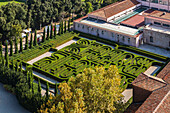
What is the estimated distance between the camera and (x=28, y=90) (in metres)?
50.4

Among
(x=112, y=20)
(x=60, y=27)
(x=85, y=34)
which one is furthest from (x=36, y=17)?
(x=112, y=20)

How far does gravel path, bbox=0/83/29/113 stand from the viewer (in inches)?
1980

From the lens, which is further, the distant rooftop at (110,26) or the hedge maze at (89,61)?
the distant rooftop at (110,26)

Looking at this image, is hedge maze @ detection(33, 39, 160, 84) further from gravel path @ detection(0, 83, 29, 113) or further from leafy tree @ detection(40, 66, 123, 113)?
leafy tree @ detection(40, 66, 123, 113)

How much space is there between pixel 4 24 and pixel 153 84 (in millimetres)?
46235

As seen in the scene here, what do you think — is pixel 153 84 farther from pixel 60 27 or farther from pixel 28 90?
pixel 60 27

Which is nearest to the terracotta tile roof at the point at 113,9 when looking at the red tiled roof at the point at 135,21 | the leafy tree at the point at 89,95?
the red tiled roof at the point at 135,21

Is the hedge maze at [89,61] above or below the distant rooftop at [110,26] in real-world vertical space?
below

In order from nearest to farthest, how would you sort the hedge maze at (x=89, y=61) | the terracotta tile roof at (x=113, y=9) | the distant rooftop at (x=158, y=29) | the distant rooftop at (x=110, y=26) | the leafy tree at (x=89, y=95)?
the leafy tree at (x=89, y=95) → the hedge maze at (x=89, y=61) → the distant rooftop at (x=158, y=29) → the distant rooftop at (x=110, y=26) → the terracotta tile roof at (x=113, y=9)

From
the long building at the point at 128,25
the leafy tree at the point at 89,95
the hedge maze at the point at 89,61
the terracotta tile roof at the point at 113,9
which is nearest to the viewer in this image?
the leafy tree at the point at 89,95

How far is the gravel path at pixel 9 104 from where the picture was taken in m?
50.3

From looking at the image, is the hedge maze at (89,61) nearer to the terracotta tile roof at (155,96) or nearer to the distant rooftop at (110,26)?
the distant rooftop at (110,26)

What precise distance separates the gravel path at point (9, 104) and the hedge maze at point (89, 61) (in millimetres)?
9644

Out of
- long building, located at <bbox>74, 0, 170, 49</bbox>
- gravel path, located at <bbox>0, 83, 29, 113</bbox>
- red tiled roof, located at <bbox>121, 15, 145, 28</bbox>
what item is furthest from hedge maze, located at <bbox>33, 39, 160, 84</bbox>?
red tiled roof, located at <bbox>121, 15, 145, 28</bbox>
